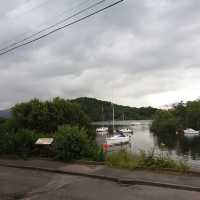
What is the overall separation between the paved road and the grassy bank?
1.88m

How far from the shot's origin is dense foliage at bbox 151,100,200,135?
114 metres

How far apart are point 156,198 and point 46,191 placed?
3566 mm

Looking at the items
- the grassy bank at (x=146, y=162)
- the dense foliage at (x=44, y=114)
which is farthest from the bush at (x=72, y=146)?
the dense foliage at (x=44, y=114)

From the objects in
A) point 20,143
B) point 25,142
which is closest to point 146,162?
point 25,142

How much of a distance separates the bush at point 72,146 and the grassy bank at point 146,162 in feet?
6.04

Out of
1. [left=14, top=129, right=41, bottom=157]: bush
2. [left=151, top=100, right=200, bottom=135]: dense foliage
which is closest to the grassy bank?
[left=14, top=129, right=41, bottom=157]: bush

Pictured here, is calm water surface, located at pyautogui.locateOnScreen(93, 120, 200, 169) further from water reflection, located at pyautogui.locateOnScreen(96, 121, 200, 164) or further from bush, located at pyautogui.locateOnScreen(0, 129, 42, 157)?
bush, located at pyautogui.locateOnScreen(0, 129, 42, 157)

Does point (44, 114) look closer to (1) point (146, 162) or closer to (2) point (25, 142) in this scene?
(2) point (25, 142)

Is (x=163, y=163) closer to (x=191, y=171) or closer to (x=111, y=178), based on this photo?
(x=191, y=171)

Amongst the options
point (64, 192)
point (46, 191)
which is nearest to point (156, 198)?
point (64, 192)

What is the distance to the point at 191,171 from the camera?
1195 centimetres

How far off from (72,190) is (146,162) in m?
3.64

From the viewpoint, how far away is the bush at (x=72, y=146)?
1595 cm

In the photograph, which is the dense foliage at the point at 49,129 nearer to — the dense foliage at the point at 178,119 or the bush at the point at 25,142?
the bush at the point at 25,142
